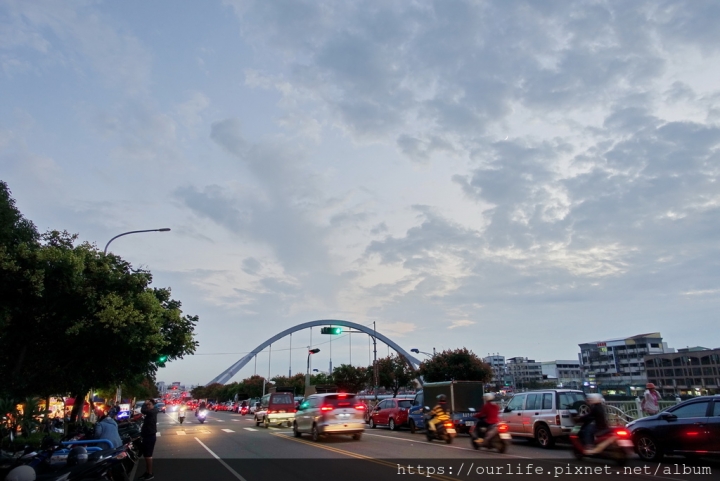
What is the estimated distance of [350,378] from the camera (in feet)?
268

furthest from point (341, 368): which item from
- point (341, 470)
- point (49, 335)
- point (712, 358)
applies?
point (341, 470)

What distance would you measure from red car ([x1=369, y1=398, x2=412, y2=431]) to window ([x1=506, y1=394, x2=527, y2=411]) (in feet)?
29.3

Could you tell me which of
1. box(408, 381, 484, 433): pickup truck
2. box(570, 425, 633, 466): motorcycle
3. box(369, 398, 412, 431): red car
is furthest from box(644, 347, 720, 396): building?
box(570, 425, 633, 466): motorcycle

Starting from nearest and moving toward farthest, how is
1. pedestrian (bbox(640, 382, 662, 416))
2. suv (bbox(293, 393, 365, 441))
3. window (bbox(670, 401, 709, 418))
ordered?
window (bbox(670, 401, 709, 418))
pedestrian (bbox(640, 382, 662, 416))
suv (bbox(293, 393, 365, 441))

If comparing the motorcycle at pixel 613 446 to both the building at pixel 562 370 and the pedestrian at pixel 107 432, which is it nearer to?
the pedestrian at pixel 107 432

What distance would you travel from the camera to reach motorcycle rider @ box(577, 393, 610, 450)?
12211 mm

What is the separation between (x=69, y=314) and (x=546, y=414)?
15.5 metres

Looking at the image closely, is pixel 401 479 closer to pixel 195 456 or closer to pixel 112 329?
pixel 195 456

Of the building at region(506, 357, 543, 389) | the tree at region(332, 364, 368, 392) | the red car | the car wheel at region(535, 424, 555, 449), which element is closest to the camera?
the car wheel at region(535, 424, 555, 449)

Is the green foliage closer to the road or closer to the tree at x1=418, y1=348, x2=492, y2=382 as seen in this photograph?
the tree at x1=418, y1=348, x2=492, y2=382

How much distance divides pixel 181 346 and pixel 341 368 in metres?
65.2

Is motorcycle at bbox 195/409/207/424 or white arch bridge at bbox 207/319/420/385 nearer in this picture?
motorcycle at bbox 195/409/207/424

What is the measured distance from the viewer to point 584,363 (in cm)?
12738

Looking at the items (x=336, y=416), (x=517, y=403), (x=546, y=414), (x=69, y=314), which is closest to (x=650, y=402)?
(x=546, y=414)
